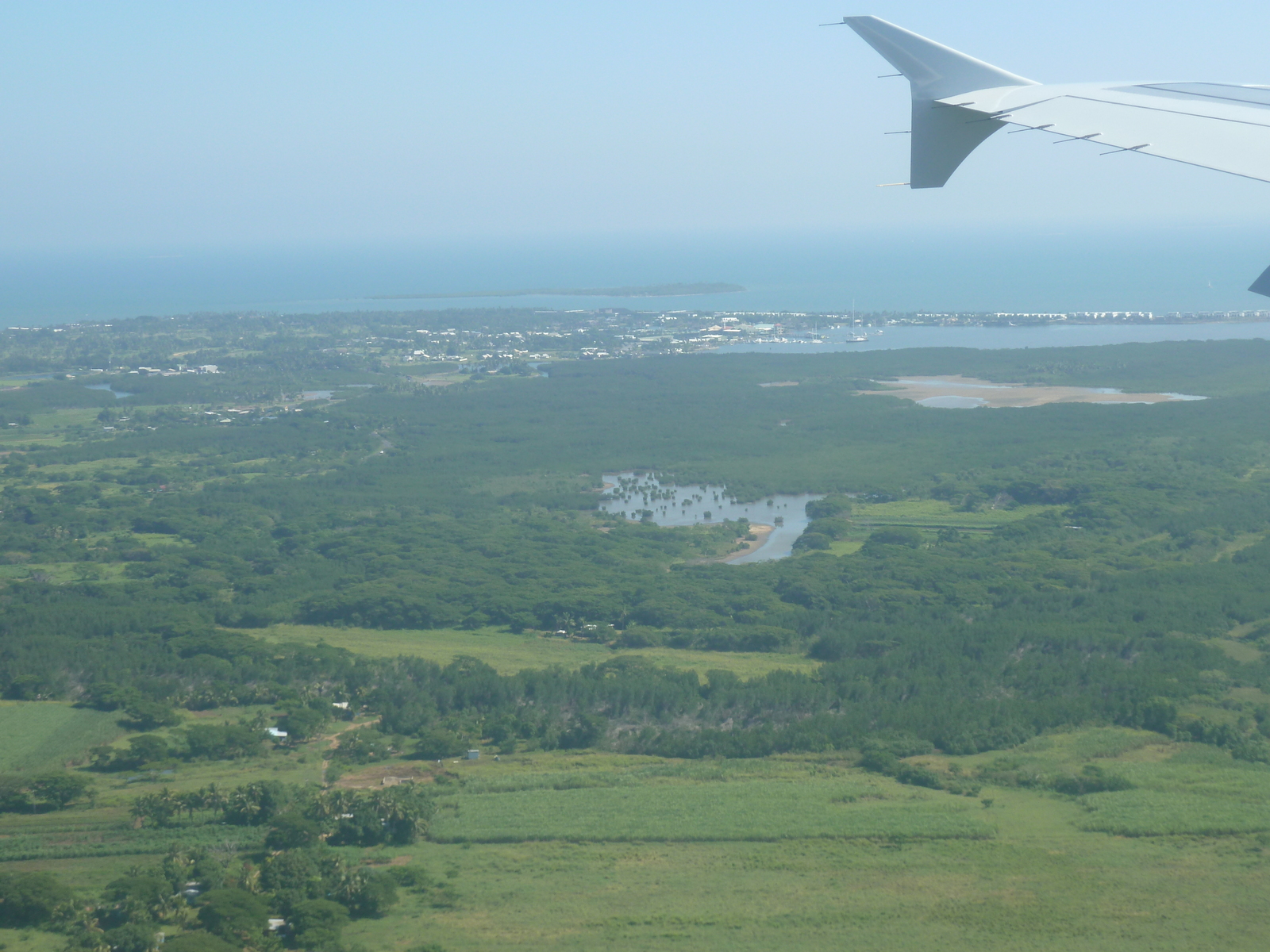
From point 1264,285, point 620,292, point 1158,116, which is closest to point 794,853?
point 1158,116

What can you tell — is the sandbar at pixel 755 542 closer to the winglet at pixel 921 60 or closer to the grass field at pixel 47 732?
the grass field at pixel 47 732

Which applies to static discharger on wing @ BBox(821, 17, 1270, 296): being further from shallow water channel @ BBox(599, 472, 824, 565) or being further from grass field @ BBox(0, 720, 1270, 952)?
shallow water channel @ BBox(599, 472, 824, 565)

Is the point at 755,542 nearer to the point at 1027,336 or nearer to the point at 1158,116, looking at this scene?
the point at 1158,116

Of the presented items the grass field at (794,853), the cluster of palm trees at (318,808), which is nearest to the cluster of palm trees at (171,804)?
the cluster of palm trees at (318,808)

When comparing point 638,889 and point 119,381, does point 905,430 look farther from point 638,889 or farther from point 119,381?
point 119,381

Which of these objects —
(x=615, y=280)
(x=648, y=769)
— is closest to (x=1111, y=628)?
(x=648, y=769)

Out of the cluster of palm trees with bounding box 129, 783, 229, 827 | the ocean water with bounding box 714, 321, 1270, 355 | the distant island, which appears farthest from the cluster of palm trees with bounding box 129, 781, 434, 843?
the distant island

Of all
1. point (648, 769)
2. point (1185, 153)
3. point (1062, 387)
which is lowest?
point (648, 769)
